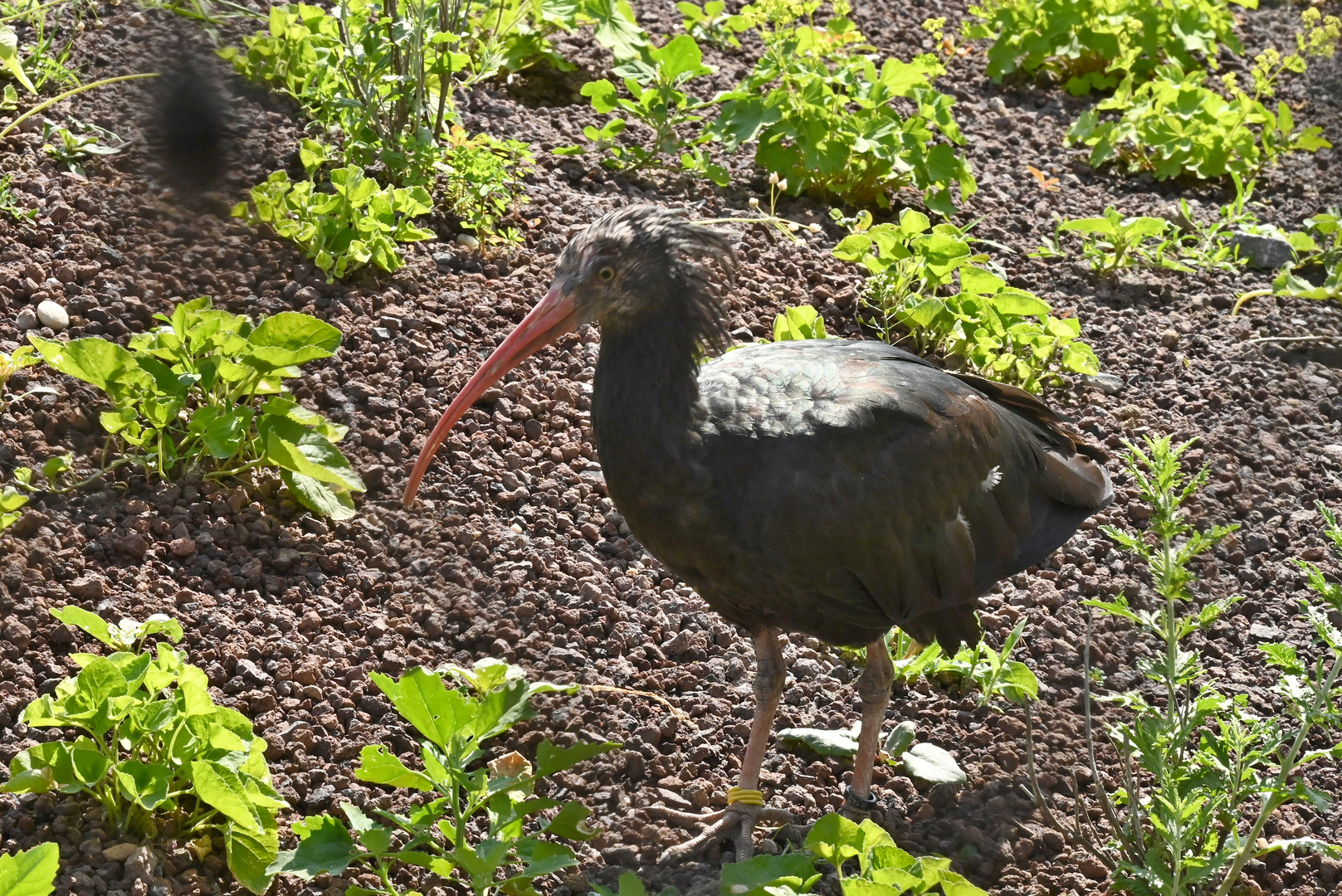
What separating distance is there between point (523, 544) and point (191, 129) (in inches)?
91.5

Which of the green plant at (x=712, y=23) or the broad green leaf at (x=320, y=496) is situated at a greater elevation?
the green plant at (x=712, y=23)

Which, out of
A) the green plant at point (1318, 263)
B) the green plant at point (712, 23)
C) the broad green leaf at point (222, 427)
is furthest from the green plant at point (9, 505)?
the green plant at point (1318, 263)

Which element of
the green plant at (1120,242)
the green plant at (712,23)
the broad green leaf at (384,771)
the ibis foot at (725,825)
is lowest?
the ibis foot at (725,825)

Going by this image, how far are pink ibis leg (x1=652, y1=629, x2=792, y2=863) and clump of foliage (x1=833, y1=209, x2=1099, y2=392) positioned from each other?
74.4 inches

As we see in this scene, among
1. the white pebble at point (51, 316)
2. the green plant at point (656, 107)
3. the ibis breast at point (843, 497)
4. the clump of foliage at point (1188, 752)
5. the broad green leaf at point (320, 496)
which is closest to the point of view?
→ the clump of foliage at point (1188, 752)

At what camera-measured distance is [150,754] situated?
3020 millimetres

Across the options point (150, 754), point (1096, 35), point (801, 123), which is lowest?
point (150, 754)

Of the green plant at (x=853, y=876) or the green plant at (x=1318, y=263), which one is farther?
the green plant at (x=1318, y=263)

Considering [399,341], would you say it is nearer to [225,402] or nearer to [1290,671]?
[225,402]

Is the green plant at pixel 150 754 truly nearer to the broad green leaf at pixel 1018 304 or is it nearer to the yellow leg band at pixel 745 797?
the yellow leg band at pixel 745 797

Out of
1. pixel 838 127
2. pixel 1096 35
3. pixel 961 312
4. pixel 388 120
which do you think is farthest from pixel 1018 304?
pixel 1096 35

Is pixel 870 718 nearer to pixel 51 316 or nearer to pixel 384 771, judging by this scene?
pixel 384 771

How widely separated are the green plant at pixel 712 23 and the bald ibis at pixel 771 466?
3.12 m

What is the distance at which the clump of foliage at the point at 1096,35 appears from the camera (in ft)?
23.1
